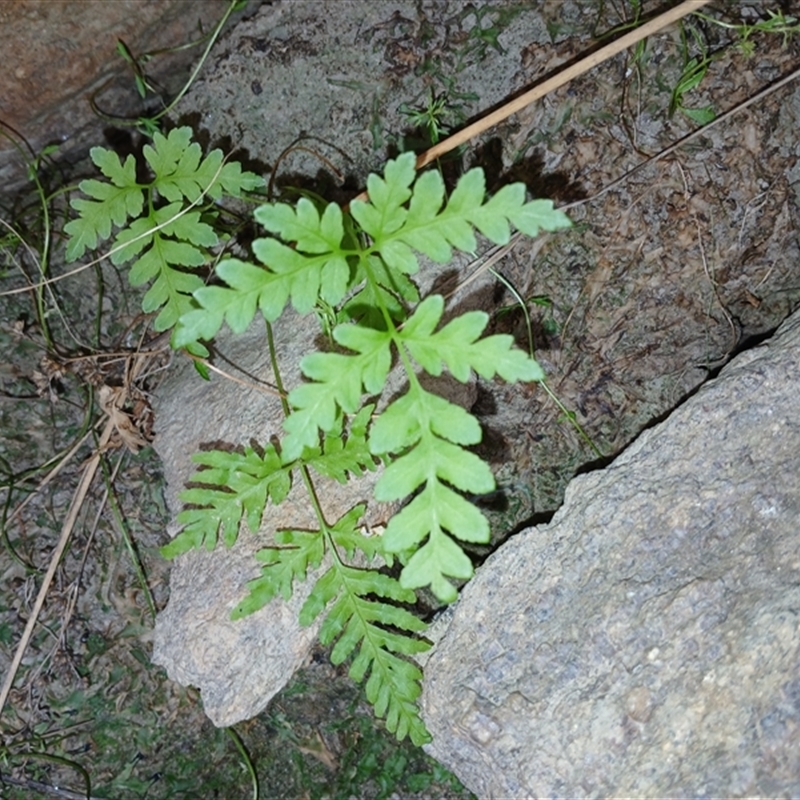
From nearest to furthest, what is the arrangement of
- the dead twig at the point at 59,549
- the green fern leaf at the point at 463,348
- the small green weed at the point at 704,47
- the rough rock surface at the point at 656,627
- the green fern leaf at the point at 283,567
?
1. the green fern leaf at the point at 463,348
2. the rough rock surface at the point at 656,627
3. the green fern leaf at the point at 283,567
4. the small green weed at the point at 704,47
5. the dead twig at the point at 59,549

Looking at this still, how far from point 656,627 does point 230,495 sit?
57.5 inches

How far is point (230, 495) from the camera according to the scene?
2.87 m

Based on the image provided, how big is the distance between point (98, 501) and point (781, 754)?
2.77m

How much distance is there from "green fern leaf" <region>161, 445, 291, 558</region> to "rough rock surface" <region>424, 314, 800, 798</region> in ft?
2.60

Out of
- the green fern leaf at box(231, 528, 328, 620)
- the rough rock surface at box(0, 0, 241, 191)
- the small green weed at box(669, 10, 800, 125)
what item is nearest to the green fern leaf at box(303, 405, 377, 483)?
the green fern leaf at box(231, 528, 328, 620)

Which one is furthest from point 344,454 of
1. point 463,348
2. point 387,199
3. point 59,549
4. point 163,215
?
point 59,549

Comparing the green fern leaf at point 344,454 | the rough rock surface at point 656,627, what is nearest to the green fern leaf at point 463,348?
the green fern leaf at point 344,454

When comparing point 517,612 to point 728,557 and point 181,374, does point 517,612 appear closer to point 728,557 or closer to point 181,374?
point 728,557

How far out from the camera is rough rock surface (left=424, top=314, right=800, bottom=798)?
92.4 inches

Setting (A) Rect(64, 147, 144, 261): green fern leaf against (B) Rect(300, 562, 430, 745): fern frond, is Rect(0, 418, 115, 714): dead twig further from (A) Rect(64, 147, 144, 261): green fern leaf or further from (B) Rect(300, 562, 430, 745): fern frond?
(B) Rect(300, 562, 430, 745): fern frond

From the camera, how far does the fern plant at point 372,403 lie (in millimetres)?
2223

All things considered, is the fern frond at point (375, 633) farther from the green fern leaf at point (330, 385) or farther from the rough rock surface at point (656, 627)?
the green fern leaf at point (330, 385)

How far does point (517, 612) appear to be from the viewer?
277 centimetres

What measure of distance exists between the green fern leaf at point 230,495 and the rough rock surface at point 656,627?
0.79 m
